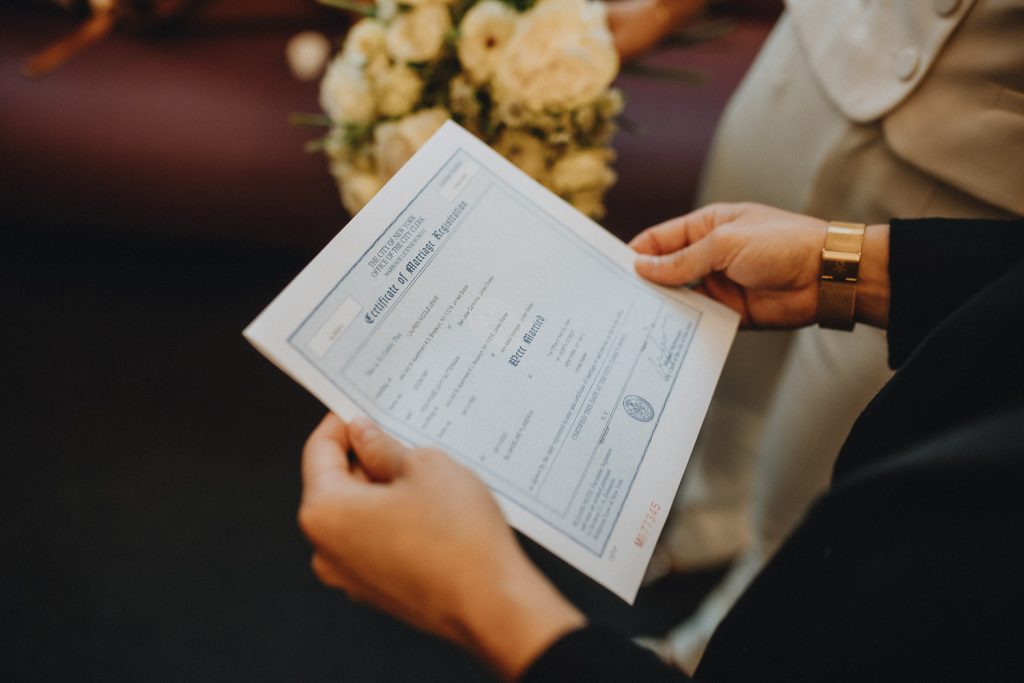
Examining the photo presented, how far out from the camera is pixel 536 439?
0.48 m

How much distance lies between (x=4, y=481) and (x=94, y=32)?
0.84 meters

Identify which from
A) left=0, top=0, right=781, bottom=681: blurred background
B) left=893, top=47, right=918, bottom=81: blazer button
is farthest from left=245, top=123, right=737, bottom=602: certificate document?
left=0, top=0, right=781, bottom=681: blurred background

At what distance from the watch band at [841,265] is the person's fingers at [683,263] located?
100 millimetres

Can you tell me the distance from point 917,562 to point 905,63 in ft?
1.58

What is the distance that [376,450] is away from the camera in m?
0.43

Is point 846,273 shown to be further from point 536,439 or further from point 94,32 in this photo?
point 94,32

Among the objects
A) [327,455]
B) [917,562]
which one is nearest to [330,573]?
[327,455]

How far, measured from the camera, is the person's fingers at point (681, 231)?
634 millimetres

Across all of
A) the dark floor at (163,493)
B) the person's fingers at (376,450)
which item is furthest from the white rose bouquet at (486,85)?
the dark floor at (163,493)

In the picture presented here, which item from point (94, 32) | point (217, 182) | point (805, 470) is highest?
→ point (94, 32)

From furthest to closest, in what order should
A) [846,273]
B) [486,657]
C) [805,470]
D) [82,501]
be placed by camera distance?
[82,501] < [805,470] < [846,273] < [486,657]

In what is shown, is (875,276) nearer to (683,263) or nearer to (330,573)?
(683,263)

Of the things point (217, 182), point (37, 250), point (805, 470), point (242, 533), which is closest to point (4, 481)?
point (242, 533)

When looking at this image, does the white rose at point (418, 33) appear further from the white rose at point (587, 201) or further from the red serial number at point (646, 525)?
the red serial number at point (646, 525)
